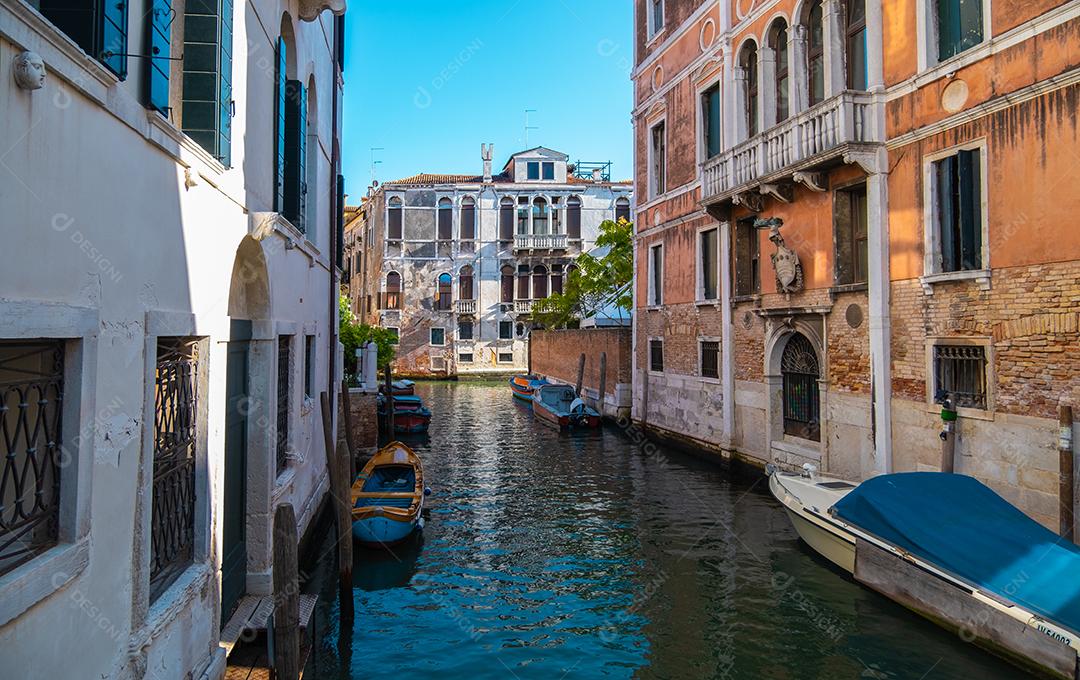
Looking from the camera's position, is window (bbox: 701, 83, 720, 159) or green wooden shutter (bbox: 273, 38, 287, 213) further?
window (bbox: 701, 83, 720, 159)

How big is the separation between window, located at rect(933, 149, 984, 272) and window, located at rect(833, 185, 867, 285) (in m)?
1.43

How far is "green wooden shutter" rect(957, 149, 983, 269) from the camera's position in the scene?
692 centimetres

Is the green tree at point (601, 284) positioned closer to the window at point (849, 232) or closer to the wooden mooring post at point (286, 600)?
the window at point (849, 232)

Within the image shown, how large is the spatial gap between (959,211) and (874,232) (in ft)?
3.38

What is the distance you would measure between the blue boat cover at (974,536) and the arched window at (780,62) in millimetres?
6401

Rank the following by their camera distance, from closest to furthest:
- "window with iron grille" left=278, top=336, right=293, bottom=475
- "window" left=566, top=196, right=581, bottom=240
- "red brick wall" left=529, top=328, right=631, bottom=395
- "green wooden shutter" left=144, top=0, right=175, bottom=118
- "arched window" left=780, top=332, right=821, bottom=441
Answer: "green wooden shutter" left=144, top=0, right=175, bottom=118, "window with iron grille" left=278, top=336, right=293, bottom=475, "arched window" left=780, top=332, right=821, bottom=441, "red brick wall" left=529, top=328, right=631, bottom=395, "window" left=566, top=196, right=581, bottom=240

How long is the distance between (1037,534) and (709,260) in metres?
7.99

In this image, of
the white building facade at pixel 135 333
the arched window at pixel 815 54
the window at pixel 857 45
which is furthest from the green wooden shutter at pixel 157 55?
the arched window at pixel 815 54

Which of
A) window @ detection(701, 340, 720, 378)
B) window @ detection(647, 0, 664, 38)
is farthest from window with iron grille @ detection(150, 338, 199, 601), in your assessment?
window @ detection(647, 0, 664, 38)

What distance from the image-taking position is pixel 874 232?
8.12m

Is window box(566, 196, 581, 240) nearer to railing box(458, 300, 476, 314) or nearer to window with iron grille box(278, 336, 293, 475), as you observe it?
railing box(458, 300, 476, 314)

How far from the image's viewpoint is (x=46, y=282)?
6.97ft

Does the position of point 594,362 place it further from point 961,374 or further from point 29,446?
point 29,446

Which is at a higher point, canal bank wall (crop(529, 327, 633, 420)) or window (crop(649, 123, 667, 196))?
window (crop(649, 123, 667, 196))
